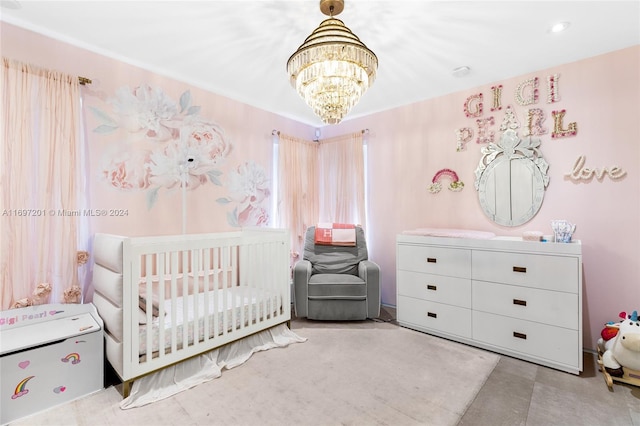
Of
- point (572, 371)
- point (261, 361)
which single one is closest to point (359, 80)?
point (261, 361)

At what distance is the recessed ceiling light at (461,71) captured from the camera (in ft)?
8.59

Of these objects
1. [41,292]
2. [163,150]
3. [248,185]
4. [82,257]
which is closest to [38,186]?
[82,257]

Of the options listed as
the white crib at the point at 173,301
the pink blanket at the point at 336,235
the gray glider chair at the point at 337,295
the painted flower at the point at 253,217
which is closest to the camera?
the white crib at the point at 173,301

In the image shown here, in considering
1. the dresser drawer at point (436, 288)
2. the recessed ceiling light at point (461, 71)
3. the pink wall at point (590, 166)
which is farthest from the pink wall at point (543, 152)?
the dresser drawer at point (436, 288)

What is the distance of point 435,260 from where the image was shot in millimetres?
2738

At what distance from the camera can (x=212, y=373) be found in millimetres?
2025

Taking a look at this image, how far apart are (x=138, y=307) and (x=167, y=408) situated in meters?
0.61

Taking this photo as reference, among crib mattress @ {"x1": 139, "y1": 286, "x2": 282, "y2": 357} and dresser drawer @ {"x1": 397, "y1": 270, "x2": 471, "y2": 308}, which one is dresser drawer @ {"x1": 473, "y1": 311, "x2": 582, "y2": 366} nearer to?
dresser drawer @ {"x1": 397, "y1": 270, "x2": 471, "y2": 308}

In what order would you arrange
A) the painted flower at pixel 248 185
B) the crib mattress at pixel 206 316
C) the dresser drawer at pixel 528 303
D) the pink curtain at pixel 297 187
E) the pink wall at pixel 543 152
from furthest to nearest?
1. the pink curtain at pixel 297 187
2. the painted flower at pixel 248 185
3. the pink wall at pixel 543 152
4. the dresser drawer at pixel 528 303
5. the crib mattress at pixel 206 316

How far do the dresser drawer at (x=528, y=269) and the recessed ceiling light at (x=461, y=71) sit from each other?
1.63 meters

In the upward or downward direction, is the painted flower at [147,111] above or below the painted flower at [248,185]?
above

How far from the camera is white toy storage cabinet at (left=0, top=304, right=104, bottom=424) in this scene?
1.55 m

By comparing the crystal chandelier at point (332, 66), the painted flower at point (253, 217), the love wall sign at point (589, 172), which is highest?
the crystal chandelier at point (332, 66)

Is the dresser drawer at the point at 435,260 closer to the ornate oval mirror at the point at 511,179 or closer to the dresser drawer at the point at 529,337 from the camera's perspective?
the dresser drawer at the point at 529,337
